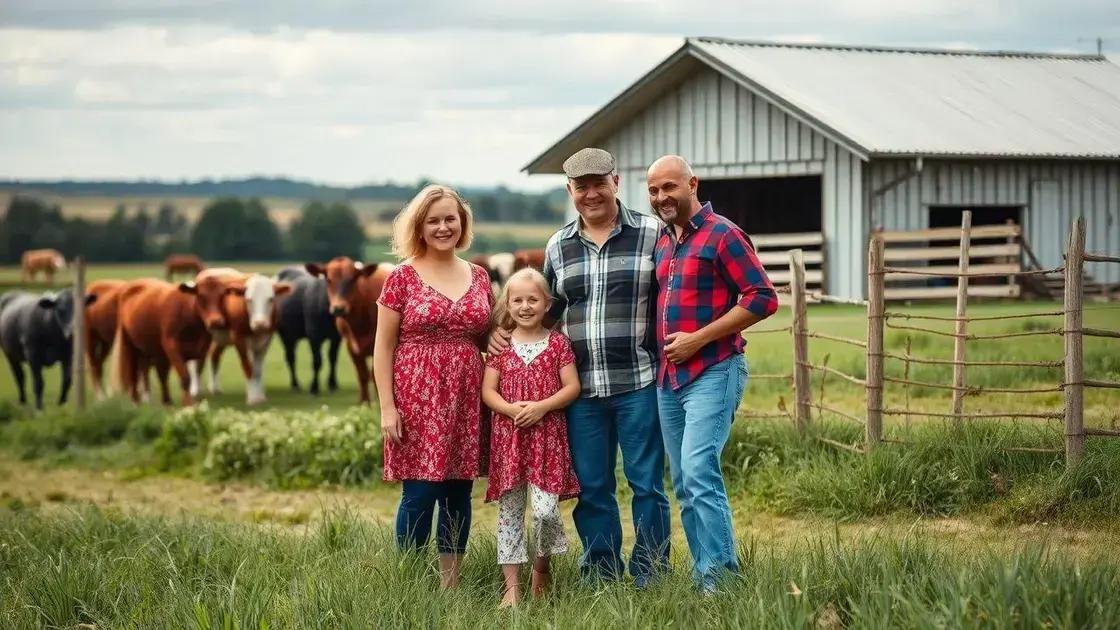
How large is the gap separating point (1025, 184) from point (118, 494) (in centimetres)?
1294

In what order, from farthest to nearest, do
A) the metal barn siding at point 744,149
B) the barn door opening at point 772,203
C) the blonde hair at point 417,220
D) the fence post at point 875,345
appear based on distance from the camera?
1. the barn door opening at point 772,203
2. the metal barn siding at point 744,149
3. the fence post at point 875,345
4. the blonde hair at point 417,220

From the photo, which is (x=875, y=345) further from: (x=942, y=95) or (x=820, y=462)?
(x=942, y=95)

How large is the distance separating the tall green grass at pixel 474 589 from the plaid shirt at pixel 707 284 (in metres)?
0.91

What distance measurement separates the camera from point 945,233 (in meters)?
16.9

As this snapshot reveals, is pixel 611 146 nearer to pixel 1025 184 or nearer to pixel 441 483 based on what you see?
pixel 1025 184

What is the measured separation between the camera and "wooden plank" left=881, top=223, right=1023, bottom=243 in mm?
16453

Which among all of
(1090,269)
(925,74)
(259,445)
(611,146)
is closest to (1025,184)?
(1090,269)

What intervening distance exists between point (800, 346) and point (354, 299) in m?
6.67

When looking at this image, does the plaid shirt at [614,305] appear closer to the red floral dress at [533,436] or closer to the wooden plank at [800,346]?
the red floral dress at [533,436]

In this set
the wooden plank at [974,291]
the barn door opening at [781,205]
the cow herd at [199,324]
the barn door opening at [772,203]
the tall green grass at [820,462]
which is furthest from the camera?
the barn door opening at [781,205]

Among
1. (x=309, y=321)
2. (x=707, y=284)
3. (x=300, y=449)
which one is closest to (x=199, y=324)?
(x=309, y=321)

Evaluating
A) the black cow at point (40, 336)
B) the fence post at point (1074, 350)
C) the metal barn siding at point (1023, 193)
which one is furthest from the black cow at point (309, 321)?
the fence post at point (1074, 350)

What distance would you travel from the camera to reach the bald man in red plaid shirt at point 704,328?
221 inches

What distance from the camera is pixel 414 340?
6.02 meters
